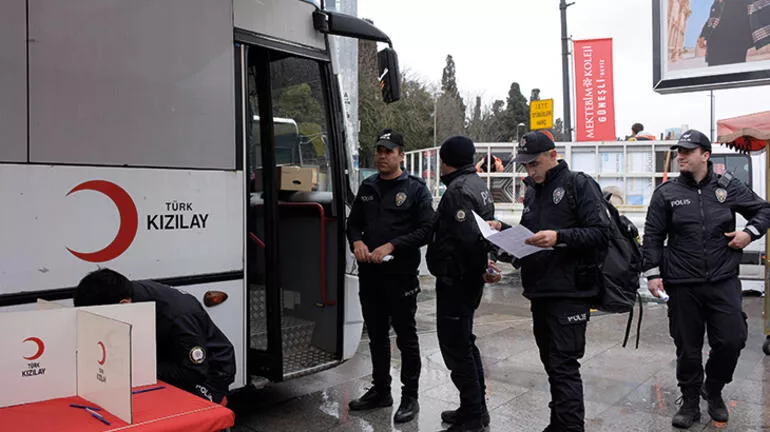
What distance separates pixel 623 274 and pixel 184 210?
2.58m

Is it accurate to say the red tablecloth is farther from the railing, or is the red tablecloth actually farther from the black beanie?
the railing

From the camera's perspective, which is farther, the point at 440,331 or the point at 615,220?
the point at 440,331

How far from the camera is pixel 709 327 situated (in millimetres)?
4234

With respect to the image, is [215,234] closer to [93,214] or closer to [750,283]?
[93,214]

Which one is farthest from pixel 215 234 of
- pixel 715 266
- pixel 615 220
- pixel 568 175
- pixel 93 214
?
pixel 715 266

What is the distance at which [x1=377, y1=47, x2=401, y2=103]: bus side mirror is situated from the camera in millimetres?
4598

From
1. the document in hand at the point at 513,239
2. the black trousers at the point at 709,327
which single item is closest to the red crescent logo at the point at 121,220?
the document in hand at the point at 513,239

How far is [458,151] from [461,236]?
0.62 metres

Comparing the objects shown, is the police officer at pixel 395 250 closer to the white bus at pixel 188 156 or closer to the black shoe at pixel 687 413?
the white bus at pixel 188 156

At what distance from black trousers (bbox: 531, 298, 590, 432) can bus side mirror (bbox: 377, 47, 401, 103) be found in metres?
1.99

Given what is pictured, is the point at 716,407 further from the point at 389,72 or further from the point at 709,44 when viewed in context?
the point at 709,44

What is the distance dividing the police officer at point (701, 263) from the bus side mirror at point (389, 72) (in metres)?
2.08

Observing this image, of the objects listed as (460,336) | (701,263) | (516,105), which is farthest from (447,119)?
(460,336)

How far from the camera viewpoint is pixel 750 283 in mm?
9109
